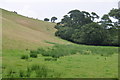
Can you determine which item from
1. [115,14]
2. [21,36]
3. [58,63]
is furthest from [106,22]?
[58,63]

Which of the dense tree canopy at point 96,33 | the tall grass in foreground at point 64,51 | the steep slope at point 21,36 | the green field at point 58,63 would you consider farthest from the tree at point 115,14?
the green field at point 58,63

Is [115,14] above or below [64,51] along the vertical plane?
above

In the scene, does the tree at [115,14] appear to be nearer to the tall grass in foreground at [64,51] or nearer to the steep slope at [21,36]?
the steep slope at [21,36]

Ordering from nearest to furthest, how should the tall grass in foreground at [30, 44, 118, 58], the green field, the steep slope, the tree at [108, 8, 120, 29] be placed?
1. the green field
2. the tall grass in foreground at [30, 44, 118, 58]
3. the steep slope
4. the tree at [108, 8, 120, 29]

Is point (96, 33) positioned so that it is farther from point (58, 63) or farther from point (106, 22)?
point (58, 63)

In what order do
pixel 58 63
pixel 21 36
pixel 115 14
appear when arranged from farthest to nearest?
pixel 115 14
pixel 21 36
pixel 58 63

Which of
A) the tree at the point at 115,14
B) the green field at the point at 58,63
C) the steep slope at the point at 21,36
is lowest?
the green field at the point at 58,63

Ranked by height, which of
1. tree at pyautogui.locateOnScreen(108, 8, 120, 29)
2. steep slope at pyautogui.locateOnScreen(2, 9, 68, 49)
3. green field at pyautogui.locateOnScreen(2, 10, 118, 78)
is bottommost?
green field at pyautogui.locateOnScreen(2, 10, 118, 78)

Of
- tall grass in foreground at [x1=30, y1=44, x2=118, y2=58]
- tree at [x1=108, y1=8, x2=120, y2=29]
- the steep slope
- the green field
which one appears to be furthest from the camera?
tree at [x1=108, y1=8, x2=120, y2=29]

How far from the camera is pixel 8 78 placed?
292 inches

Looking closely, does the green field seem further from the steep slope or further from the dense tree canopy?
the dense tree canopy

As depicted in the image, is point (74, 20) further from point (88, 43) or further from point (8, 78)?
point (8, 78)

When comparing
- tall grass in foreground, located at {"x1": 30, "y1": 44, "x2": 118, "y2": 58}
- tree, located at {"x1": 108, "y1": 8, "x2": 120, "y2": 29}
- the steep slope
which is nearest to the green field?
tall grass in foreground, located at {"x1": 30, "y1": 44, "x2": 118, "y2": 58}

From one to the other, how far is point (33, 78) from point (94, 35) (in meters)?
43.7
